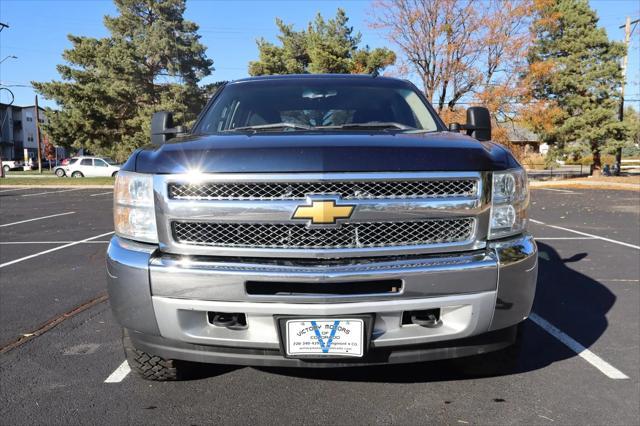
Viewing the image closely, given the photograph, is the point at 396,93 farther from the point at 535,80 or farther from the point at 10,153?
the point at 10,153

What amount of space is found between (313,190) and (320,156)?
0.52ft

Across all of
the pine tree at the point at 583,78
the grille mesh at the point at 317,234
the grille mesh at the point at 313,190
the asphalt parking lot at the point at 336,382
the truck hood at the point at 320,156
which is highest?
the pine tree at the point at 583,78

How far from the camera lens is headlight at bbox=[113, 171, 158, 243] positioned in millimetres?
2367

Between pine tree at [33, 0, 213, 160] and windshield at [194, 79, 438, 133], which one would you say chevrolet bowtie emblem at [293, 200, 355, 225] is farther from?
pine tree at [33, 0, 213, 160]

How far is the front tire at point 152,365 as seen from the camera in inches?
110

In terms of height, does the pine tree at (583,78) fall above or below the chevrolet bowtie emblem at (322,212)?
above

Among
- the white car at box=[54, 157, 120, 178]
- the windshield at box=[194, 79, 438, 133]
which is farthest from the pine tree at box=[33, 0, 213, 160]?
the windshield at box=[194, 79, 438, 133]

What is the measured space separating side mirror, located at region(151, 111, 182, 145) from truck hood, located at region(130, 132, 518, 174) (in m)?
0.84

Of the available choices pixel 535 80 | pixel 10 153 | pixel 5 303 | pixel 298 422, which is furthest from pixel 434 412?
pixel 10 153

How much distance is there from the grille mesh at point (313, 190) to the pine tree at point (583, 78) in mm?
29254

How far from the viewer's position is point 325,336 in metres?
2.24

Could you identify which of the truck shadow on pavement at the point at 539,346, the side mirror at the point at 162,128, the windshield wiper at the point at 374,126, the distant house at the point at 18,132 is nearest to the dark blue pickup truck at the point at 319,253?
the truck shadow on pavement at the point at 539,346

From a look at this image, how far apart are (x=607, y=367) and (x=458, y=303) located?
5.33 ft

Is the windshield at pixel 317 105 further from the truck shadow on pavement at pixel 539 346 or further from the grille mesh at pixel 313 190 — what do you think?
the truck shadow on pavement at pixel 539 346
